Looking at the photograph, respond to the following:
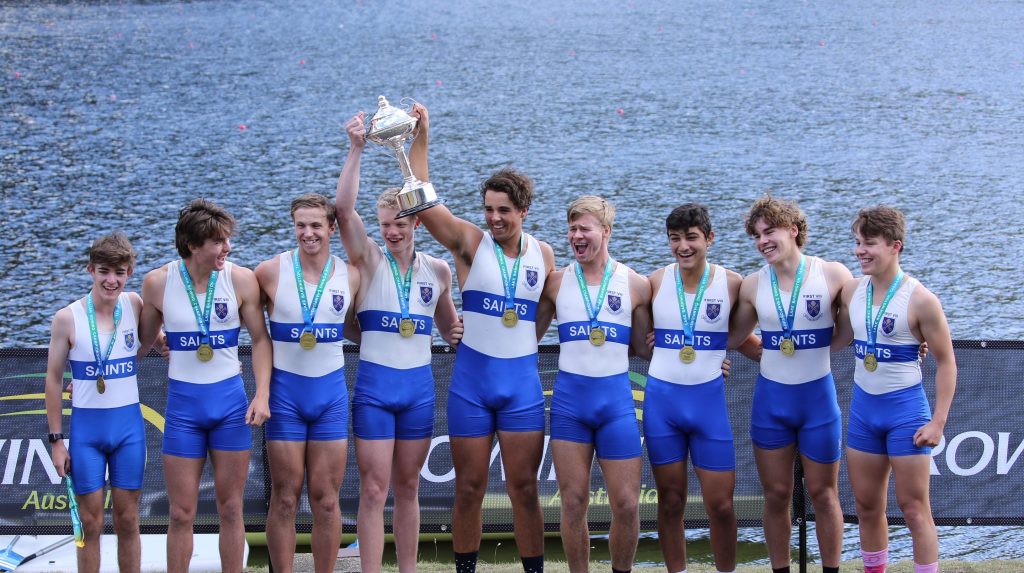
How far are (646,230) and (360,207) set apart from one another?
6.59 metres

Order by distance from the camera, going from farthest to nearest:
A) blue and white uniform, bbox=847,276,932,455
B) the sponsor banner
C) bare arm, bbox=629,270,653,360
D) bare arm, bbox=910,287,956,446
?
the sponsor banner < bare arm, bbox=629,270,653,360 < blue and white uniform, bbox=847,276,932,455 < bare arm, bbox=910,287,956,446

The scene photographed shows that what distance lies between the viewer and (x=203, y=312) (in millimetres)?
6055

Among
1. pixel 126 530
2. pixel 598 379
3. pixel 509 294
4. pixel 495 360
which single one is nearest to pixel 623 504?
pixel 598 379

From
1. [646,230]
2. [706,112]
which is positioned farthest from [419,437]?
[706,112]

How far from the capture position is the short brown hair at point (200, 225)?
236 inches

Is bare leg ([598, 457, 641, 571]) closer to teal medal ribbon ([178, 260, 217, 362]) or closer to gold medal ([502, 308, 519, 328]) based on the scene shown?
gold medal ([502, 308, 519, 328])

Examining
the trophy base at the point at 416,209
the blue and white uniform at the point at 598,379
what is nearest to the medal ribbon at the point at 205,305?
the trophy base at the point at 416,209

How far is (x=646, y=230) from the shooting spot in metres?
24.6

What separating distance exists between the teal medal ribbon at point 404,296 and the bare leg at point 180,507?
1.26 meters

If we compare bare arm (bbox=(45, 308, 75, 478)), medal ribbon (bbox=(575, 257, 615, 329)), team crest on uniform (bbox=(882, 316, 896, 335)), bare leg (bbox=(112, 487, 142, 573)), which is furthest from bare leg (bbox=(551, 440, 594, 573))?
bare arm (bbox=(45, 308, 75, 478))

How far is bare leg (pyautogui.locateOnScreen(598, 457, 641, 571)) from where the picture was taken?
607 cm

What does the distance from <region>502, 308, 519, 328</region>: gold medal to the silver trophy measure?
70 cm

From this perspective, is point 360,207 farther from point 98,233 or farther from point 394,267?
point 394,267

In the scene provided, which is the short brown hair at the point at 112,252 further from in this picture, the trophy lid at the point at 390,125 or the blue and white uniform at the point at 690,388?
the blue and white uniform at the point at 690,388
